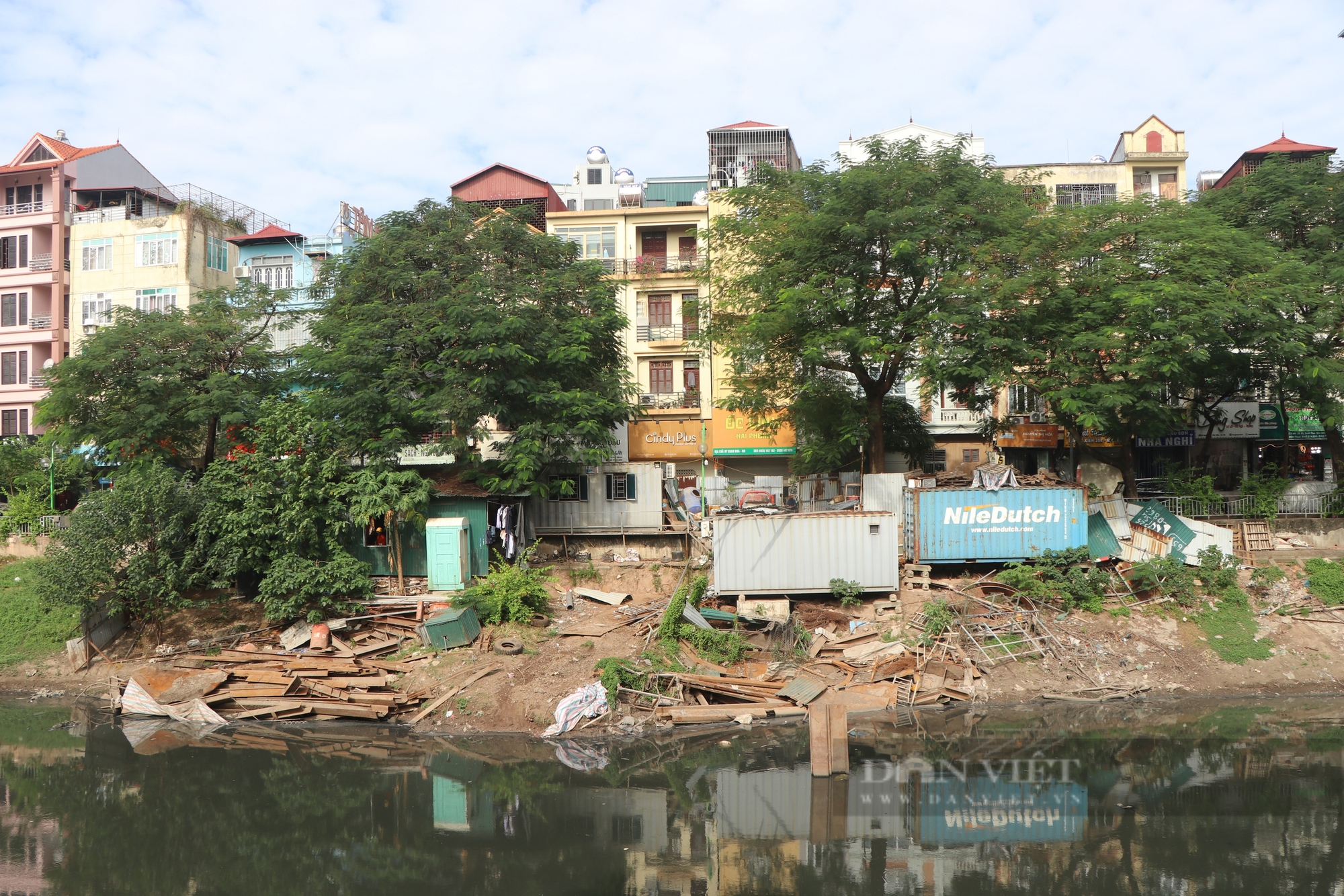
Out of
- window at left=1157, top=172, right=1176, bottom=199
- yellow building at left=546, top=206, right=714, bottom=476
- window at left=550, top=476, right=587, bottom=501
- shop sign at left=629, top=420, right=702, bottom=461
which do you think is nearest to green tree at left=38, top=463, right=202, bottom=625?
window at left=550, top=476, right=587, bottom=501

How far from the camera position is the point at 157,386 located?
28.5 m

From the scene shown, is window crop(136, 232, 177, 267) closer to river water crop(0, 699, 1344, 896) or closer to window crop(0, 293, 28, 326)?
window crop(0, 293, 28, 326)

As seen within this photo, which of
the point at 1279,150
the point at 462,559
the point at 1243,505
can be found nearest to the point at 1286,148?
the point at 1279,150

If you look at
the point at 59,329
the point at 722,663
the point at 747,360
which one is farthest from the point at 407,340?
the point at 59,329

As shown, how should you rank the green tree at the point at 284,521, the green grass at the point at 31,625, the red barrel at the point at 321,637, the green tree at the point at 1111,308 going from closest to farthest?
the red barrel at the point at 321,637
the green tree at the point at 284,521
the green tree at the point at 1111,308
the green grass at the point at 31,625

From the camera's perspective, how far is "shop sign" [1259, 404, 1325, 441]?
118 ft

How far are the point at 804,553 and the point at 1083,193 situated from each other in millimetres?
26509

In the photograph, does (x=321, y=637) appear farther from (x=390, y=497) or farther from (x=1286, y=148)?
(x=1286, y=148)

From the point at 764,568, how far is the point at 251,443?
16287mm

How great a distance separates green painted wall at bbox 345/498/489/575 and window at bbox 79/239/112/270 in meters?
23.8

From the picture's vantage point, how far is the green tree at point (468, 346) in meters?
27.1

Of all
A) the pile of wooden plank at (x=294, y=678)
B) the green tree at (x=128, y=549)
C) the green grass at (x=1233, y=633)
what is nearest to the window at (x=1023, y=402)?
the green grass at (x=1233, y=633)

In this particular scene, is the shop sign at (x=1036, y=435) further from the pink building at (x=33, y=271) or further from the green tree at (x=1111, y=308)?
the pink building at (x=33, y=271)

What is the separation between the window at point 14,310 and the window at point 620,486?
29824mm
